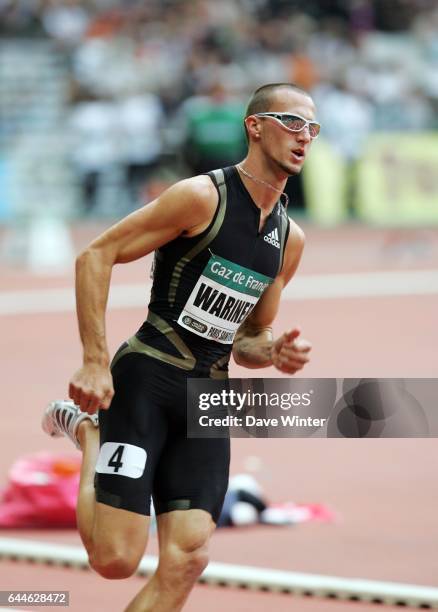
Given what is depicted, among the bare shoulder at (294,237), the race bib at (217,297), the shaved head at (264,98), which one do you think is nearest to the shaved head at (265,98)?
the shaved head at (264,98)

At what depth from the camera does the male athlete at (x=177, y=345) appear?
599 cm

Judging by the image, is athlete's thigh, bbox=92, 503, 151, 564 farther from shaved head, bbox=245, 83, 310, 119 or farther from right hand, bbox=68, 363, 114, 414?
shaved head, bbox=245, 83, 310, 119

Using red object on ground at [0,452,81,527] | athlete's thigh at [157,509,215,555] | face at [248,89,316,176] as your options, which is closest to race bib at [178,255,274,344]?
face at [248,89,316,176]

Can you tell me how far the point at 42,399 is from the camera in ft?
43.2

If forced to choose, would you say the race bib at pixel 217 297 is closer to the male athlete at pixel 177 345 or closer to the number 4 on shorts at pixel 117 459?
the male athlete at pixel 177 345

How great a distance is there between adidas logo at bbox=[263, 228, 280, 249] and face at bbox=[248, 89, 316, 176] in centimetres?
30

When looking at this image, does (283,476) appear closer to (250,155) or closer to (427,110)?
(250,155)

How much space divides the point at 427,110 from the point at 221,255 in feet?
72.3

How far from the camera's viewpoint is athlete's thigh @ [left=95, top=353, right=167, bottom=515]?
239 inches

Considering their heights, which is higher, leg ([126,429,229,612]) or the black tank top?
the black tank top

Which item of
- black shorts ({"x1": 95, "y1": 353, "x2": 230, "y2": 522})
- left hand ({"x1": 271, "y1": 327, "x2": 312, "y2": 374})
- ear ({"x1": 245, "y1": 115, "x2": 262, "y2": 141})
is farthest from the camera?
ear ({"x1": 245, "y1": 115, "x2": 262, "y2": 141})

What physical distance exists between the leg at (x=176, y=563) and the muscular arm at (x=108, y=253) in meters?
0.63

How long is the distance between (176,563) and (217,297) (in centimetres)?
118

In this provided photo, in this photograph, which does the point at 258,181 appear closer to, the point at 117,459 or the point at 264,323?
the point at 264,323
